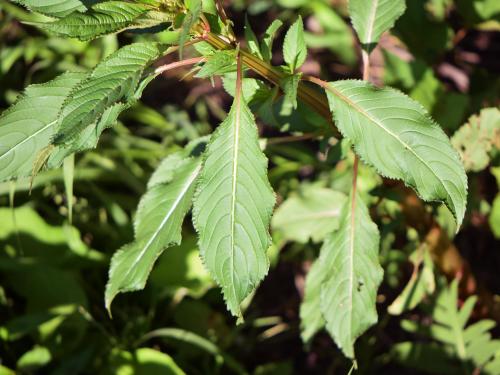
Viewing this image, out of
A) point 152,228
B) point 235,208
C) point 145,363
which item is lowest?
point 145,363

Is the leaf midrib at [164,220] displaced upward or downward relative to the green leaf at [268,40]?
downward

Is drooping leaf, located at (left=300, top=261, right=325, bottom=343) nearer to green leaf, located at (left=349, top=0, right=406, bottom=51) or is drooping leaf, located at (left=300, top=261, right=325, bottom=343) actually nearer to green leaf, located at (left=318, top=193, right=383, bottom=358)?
green leaf, located at (left=318, top=193, right=383, bottom=358)

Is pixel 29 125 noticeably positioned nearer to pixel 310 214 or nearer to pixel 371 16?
pixel 371 16

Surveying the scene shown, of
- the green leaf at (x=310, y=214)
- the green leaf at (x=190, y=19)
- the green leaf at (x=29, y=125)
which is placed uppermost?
the green leaf at (x=190, y=19)

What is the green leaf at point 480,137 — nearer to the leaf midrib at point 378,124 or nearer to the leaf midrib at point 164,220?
the leaf midrib at point 378,124

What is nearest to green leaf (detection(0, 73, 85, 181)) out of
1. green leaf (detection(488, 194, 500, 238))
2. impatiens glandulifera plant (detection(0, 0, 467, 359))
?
impatiens glandulifera plant (detection(0, 0, 467, 359))

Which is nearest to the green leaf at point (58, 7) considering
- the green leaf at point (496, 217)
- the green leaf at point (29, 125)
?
the green leaf at point (29, 125)

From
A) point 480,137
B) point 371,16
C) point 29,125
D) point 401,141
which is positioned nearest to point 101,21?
point 29,125
